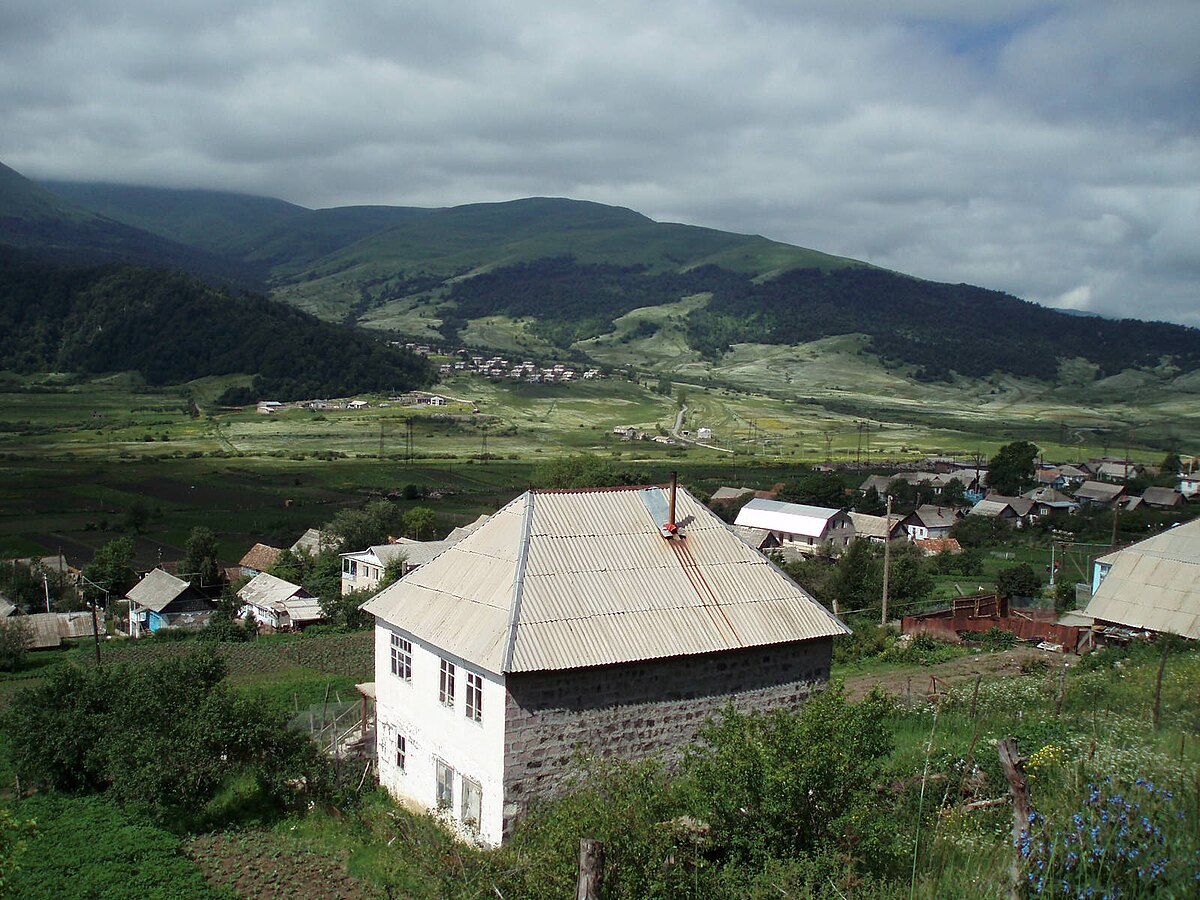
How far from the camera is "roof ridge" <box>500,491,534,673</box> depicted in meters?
14.0

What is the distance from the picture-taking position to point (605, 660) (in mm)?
14508

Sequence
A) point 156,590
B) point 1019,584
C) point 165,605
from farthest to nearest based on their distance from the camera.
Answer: point 156,590 → point 165,605 → point 1019,584

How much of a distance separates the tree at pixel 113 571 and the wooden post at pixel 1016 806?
56186 millimetres

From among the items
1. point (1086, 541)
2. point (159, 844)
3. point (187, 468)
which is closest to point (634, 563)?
point (159, 844)

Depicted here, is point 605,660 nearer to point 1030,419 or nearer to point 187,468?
point 187,468

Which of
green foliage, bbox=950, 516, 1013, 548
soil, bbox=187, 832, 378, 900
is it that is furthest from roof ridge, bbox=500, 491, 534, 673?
green foliage, bbox=950, 516, 1013, 548

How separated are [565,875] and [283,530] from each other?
208 feet

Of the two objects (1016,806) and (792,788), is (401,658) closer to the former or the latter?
(792,788)

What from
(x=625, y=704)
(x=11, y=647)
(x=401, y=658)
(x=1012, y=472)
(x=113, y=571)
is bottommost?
(x=11, y=647)

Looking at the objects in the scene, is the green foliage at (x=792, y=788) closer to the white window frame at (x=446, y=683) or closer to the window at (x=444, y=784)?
the white window frame at (x=446, y=683)

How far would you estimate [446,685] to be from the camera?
15.8 meters

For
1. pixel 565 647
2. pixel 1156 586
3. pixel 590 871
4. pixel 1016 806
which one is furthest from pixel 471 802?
pixel 1156 586

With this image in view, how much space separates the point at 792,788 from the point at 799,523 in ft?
191

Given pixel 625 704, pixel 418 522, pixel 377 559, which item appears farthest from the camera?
pixel 418 522
